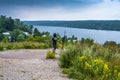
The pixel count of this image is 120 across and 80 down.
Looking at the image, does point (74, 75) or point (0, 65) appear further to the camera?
point (0, 65)

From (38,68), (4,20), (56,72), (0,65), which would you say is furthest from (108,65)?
(4,20)

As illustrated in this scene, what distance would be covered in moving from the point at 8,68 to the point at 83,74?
3474 mm

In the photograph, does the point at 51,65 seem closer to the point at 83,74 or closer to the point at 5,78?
the point at 83,74

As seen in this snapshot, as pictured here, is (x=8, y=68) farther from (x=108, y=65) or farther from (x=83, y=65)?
(x=108, y=65)

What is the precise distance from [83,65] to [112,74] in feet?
6.52

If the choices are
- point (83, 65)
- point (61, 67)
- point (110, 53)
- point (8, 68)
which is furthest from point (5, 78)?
point (110, 53)

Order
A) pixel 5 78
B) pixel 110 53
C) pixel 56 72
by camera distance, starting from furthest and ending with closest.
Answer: pixel 110 53, pixel 56 72, pixel 5 78

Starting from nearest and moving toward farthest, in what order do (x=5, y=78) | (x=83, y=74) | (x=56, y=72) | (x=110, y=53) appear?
1. (x=5, y=78)
2. (x=83, y=74)
3. (x=56, y=72)
4. (x=110, y=53)

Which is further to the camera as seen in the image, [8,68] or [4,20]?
[4,20]

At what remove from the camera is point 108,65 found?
44.6 feet

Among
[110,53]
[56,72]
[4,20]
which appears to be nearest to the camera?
[56,72]

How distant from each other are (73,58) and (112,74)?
4.04 meters

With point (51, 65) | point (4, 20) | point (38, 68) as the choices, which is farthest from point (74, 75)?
point (4, 20)

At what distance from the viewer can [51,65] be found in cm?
1708
